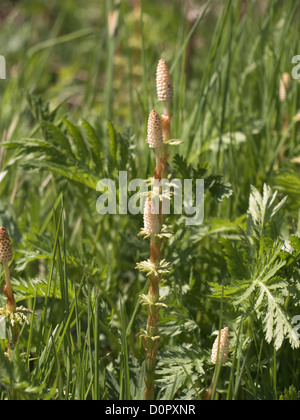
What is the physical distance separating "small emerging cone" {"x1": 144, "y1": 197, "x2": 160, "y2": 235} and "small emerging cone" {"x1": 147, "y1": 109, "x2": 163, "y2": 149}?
108 mm

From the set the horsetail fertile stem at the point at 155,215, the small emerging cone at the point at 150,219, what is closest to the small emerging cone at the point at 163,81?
the horsetail fertile stem at the point at 155,215

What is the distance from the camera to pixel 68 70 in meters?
3.11

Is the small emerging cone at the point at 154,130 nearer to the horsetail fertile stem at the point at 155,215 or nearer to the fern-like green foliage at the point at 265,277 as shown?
the horsetail fertile stem at the point at 155,215

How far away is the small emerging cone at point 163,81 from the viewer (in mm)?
994

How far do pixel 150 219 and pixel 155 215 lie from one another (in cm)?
1

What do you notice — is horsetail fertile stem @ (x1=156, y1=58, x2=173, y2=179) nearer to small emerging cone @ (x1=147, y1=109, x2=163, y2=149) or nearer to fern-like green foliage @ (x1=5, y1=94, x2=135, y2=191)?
small emerging cone @ (x1=147, y1=109, x2=163, y2=149)

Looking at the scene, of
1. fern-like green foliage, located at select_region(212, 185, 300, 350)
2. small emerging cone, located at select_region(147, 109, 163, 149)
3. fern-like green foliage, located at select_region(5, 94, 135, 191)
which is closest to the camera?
small emerging cone, located at select_region(147, 109, 163, 149)

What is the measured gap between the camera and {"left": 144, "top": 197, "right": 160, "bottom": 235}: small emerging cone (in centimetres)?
98

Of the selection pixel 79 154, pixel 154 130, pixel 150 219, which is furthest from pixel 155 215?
pixel 79 154

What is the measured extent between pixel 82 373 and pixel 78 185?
68cm

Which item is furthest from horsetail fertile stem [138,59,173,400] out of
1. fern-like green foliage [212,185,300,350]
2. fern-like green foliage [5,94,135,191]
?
fern-like green foliage [5,94,135,191]

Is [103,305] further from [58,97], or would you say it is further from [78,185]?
[58,97]

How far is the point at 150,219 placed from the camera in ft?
3.23

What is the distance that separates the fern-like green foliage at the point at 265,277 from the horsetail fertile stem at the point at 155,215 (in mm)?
158
